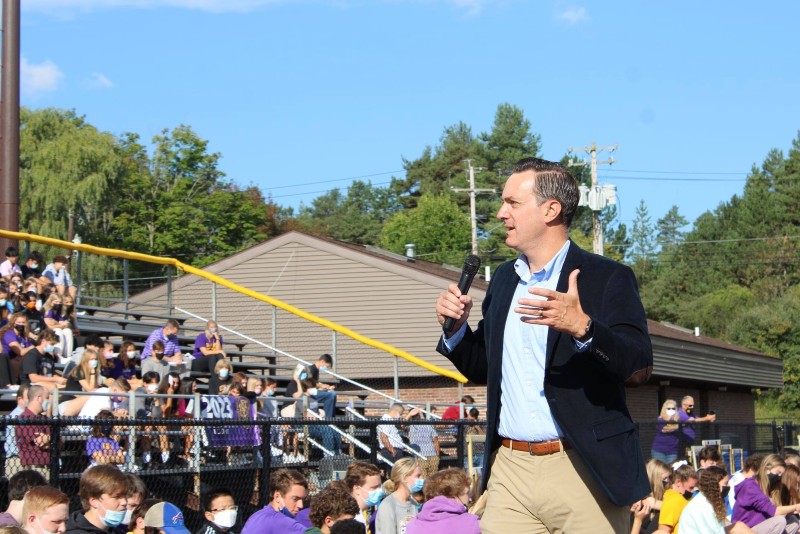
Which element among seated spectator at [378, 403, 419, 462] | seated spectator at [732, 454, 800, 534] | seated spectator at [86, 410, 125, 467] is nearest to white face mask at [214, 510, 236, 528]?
seated spectator at [86, 410, 125, 467]

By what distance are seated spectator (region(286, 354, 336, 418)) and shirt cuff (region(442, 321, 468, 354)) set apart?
11.4 meters

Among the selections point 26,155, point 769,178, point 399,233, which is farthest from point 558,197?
point 769,178

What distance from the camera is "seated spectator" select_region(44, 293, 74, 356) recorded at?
1567 cm

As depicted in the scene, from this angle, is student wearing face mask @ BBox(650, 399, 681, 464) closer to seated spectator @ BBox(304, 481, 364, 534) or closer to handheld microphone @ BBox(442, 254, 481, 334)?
seated spectator @ BBox(304, 481, 364, 534)

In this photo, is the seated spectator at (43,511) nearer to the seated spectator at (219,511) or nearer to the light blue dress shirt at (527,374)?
the seated spectator at (219,511)

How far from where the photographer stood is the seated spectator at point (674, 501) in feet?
35.7

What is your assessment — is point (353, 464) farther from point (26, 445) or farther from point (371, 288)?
point (371, 288)

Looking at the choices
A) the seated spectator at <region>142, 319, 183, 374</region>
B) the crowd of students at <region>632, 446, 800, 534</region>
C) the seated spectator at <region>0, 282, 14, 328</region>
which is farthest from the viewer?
the seated spectator at <region>142, 319, 183, 374</region>

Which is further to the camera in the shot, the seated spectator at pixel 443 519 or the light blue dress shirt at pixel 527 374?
the seated spectator at pixel 443 519

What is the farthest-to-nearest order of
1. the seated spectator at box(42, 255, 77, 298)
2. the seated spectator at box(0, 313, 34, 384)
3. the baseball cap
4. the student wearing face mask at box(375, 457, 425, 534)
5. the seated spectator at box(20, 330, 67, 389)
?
the seated spectator at box(42, 255, 77, 298)
the seated spectator at box(0, 313, 34, 384)
the seated spectator at box(20, 330, 67, 389)
the student wearing face mask at box(375, 457, 425, 534)
the baseball cap

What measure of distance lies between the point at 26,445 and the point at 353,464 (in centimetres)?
284

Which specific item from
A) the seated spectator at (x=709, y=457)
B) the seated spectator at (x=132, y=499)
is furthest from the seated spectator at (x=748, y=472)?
the seated spectator at (x=132, y=499)

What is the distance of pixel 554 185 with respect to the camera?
4.39 metres

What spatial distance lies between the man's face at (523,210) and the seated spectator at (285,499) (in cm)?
476
